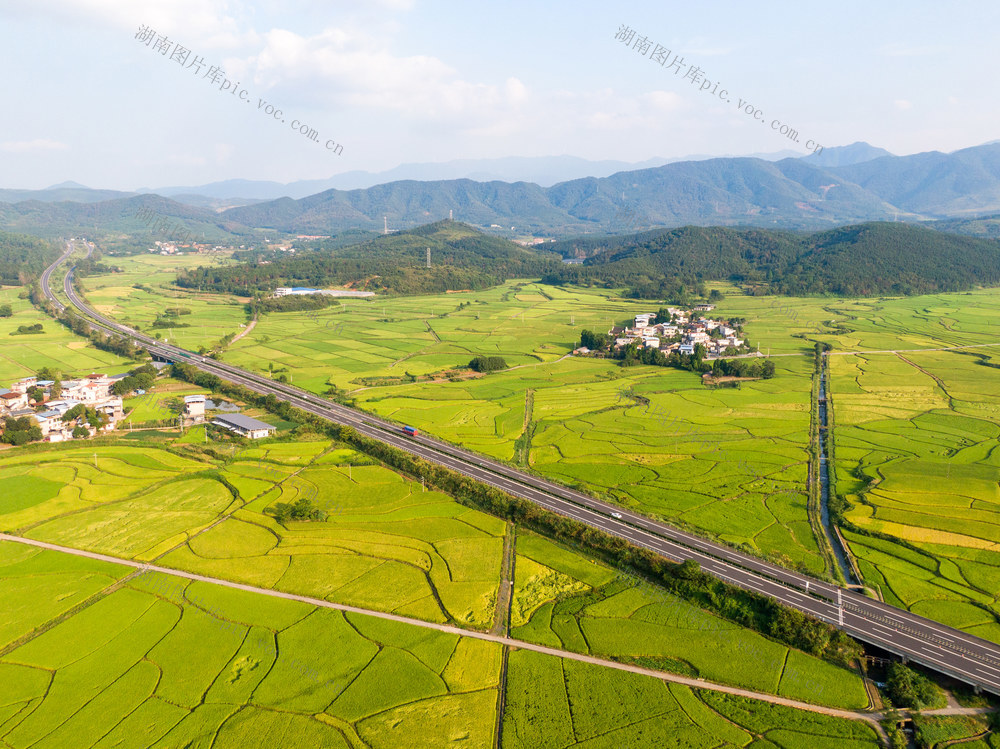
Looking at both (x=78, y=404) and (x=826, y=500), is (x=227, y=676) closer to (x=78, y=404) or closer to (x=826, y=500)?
(x=826, y=500)

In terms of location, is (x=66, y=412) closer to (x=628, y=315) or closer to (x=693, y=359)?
(x=693, y=359)

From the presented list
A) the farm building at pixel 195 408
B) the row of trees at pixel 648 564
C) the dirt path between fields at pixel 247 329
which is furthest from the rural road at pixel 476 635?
the dirt path between fields at pixel 247 329

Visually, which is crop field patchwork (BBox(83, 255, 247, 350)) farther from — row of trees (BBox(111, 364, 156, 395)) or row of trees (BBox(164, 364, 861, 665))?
row of trees (BBox(164, 364, 861, 665))

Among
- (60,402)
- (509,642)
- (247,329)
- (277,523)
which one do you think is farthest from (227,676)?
(247,329)

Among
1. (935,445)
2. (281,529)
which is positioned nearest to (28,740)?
(281,529)

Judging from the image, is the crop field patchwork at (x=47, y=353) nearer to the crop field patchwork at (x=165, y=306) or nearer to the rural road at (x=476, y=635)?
the crop field patchwork at (x=165, y=306)

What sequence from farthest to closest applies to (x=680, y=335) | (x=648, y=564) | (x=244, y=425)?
(x=680, y=335) < (x=244, y=425) < (x=648, y=564)
